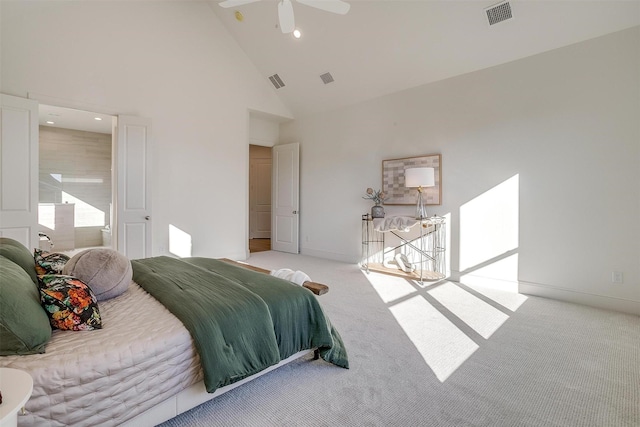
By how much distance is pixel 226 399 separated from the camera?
1707 mm

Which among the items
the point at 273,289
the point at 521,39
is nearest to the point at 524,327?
the point at 273,289

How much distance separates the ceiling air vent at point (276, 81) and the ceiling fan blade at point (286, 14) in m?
2.74

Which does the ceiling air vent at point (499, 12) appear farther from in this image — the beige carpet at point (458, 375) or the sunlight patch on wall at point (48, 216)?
the sunlight patch on wall at point (48, 216)

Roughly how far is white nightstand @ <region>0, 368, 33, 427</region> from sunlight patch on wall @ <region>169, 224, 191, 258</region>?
13.9ft

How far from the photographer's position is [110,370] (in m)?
1.20

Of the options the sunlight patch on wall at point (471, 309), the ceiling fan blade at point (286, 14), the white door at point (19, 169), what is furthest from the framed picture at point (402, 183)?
the white door at point (19, 169)

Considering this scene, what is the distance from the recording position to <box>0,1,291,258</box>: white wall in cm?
376

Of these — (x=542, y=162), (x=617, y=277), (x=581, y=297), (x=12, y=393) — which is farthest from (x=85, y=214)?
(x=617, y=277)

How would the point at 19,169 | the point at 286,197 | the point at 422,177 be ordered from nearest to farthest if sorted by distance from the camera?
1. the point at 19,169
2. the point at 422,177
3. the point at 286,197

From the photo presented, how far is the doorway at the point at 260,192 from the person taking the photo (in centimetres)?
890

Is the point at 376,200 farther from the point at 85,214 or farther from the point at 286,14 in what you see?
the point at 85,214

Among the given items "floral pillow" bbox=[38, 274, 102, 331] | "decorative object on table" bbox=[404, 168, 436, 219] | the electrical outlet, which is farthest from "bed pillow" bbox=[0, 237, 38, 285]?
the electrical outlet

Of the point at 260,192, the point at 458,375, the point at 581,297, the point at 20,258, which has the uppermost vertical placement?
the point at 260,192

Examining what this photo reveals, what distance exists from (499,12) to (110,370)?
14.5 feet
